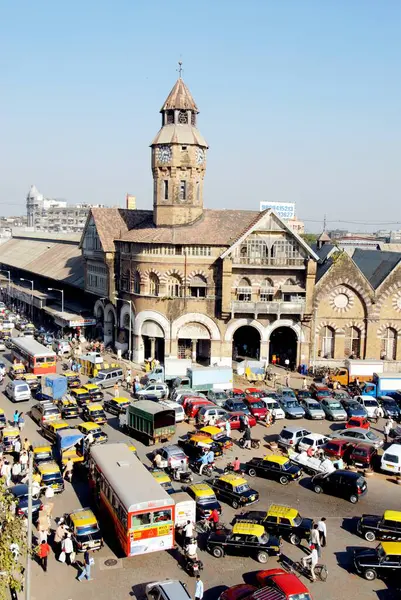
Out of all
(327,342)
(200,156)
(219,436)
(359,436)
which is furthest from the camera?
(200,156)

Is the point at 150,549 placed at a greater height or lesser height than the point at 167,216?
lesser

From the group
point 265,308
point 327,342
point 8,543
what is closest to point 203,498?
point 8,543


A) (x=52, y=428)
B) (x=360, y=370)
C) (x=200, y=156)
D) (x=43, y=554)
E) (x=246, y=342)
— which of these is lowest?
(x=43, y=554)

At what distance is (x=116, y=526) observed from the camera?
30.2m

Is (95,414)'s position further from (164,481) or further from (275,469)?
(275,469)

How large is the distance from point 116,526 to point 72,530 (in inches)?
98.6

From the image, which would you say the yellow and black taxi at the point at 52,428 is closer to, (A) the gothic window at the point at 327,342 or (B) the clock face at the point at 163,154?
(A) the gothic window at the point at 327,342

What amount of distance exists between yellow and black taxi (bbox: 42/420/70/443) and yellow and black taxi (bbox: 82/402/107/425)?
3.49 meters

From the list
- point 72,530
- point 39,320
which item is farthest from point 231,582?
point 39,320

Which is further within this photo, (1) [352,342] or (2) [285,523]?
(1) [352,342]

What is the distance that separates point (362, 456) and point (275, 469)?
6752 millimetres

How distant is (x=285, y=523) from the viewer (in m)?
31.5

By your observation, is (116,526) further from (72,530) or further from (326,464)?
(326,464)

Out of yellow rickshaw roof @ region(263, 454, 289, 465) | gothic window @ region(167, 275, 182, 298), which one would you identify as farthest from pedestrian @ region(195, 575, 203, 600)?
gothic window @ region(167, 275, 182, 298)
